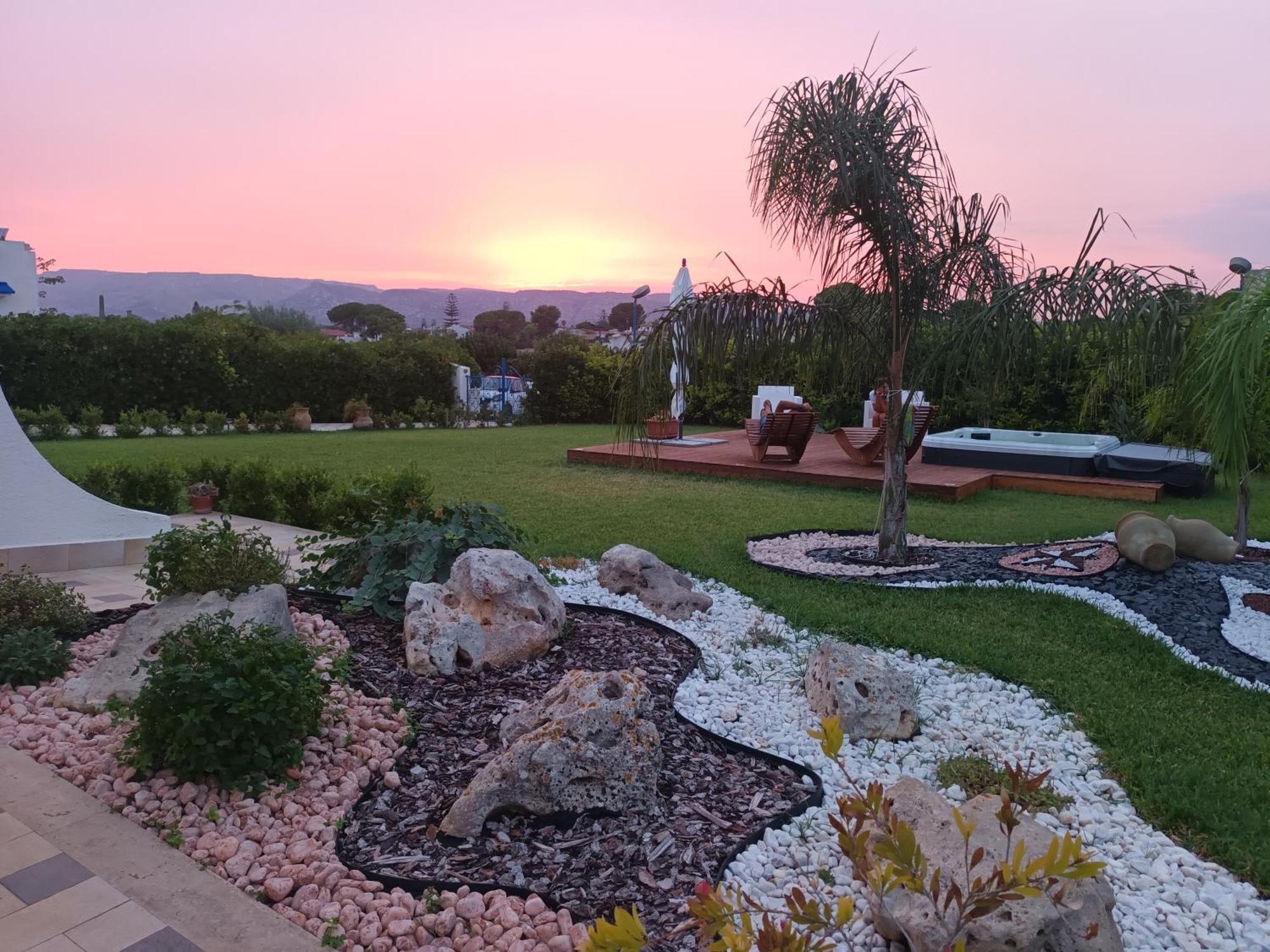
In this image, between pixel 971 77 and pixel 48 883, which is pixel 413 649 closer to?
pixel 48 883

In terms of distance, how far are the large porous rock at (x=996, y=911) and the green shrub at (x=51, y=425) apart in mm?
16147

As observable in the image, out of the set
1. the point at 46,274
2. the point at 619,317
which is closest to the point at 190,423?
the point at 46,274

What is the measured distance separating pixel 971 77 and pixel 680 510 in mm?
4854

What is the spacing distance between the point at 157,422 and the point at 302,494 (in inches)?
400

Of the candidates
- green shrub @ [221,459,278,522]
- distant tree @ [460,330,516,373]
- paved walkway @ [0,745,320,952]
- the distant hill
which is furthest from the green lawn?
the distant hill

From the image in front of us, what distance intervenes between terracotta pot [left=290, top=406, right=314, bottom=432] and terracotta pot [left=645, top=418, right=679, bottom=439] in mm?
7853

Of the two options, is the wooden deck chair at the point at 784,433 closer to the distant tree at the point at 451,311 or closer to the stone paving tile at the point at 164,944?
the stone paving tile at the point at 164,944

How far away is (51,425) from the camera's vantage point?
14297 mm

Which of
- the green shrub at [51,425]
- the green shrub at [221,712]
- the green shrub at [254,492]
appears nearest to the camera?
the green shrub at [221,712]

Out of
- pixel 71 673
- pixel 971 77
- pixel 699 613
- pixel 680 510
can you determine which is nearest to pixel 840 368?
pixel 699 613

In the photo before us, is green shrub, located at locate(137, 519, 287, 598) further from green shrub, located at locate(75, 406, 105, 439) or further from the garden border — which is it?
green shrub, located at locate(75, 406, 105, 439)

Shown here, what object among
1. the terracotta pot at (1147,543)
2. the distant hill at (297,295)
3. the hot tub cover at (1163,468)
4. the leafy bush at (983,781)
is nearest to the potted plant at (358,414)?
the hot tub cover at (1163,468)

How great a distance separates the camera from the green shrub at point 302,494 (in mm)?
7523

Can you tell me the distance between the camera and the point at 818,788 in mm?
2812
